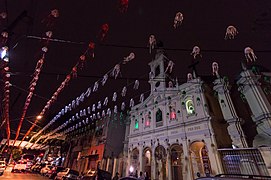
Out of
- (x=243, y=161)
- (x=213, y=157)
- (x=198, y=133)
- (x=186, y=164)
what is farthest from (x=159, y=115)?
(x=243, y=161)

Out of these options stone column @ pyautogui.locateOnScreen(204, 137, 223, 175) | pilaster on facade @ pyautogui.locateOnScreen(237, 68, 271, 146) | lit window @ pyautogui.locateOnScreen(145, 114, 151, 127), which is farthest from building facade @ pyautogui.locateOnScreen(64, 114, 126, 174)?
pilaster on facade @ pyautogui.locateOnScreen(237, 68, 271, 146)

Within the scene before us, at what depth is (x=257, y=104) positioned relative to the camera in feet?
48.5

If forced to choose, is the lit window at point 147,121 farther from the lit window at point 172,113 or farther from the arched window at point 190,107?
the arched window at point 190,107

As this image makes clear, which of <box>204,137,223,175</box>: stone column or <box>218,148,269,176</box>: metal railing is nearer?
<box>218,148,269,176</box>: metal railing

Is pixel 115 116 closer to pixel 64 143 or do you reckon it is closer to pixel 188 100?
pixel 188 100

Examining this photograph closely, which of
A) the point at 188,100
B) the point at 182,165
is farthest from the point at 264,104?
the point at 182,165

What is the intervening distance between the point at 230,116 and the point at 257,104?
2763 millimetres

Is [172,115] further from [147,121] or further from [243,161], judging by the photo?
[243,161]

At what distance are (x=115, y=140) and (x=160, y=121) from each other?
936cm

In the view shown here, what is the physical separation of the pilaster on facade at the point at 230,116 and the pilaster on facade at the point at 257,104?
1.83 m

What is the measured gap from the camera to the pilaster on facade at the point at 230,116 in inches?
537

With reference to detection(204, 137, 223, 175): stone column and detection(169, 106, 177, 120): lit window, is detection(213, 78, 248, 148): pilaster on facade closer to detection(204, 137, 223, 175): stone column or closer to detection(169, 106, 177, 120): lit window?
detection(204, 137, 223, 175): stone column

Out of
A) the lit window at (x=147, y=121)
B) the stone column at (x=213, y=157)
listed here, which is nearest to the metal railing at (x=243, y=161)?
the stone column at (x=213, y=157)

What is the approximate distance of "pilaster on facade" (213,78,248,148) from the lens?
13.6 metres
